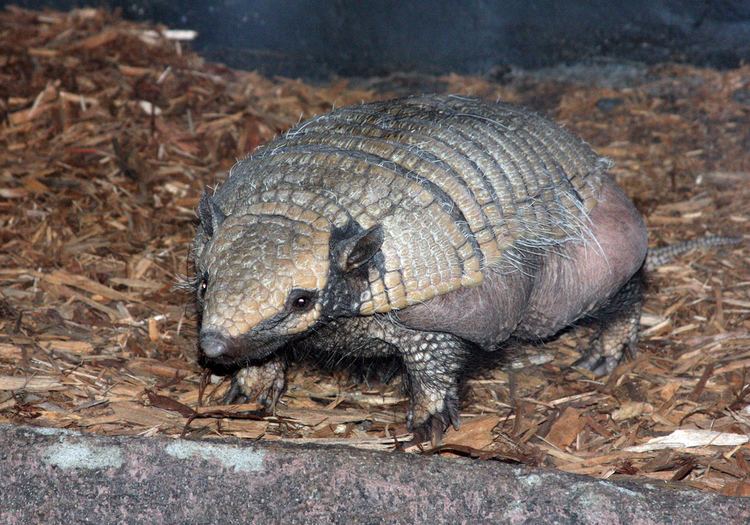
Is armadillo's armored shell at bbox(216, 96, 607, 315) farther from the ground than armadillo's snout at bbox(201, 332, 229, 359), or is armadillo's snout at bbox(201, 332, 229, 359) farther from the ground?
armadillo's armored shell at bbox(216, 96, 607, 315)

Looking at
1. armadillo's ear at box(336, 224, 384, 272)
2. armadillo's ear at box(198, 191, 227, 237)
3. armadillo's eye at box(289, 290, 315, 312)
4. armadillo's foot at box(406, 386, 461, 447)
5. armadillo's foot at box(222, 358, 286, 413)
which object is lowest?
armadillo's foot at box(222, 358, 286, 413)

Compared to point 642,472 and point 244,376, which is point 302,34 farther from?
point 642,472

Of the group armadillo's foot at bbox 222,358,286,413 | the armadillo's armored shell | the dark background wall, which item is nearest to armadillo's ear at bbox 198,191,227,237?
the armadillo's armored shell

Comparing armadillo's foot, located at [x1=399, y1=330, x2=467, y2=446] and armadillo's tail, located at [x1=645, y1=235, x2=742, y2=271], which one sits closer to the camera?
armadillo's foot, located at [x1=399, y1=330, x2=467, y2=446]

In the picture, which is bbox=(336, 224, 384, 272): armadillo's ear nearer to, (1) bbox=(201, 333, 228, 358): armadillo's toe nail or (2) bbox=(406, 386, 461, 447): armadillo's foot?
(1) bbox=(201, 333, 228, 358): armadillo's toe nail

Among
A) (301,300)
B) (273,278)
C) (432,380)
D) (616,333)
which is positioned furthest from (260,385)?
(616,333)

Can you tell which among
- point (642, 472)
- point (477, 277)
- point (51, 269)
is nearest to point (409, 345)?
point (477, 277)

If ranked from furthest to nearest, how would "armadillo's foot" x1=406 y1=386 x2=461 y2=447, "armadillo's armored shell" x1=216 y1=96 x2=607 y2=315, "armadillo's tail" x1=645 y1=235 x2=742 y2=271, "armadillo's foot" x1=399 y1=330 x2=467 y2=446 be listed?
"armadillo's tail" x1=645 y1=235 x2=742 y2=271 → "armadillo's foot" x1=406 y1=386 x2=461 y2=447 → "armadillo's foot" x1=399 y1=330 x2=467 y2=446 → "armadillo's armored shell" x1=216 y1=96 x2=607 y2=315
